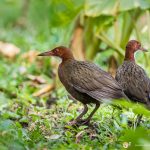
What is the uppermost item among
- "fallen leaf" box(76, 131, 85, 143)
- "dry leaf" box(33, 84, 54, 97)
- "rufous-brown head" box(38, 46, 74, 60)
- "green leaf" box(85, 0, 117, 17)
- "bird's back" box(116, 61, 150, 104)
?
"green leaf" box(85, 0, 117, 17)

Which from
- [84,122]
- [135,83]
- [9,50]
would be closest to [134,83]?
[135,83]

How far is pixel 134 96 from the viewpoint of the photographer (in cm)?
616

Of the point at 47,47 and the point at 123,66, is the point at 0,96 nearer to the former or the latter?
the point at 123,66

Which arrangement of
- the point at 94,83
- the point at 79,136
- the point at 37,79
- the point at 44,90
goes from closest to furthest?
the point at 79,136
the point at 94,83
the point at 44,90
the point at 37,79

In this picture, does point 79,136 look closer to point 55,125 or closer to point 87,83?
point 87,83

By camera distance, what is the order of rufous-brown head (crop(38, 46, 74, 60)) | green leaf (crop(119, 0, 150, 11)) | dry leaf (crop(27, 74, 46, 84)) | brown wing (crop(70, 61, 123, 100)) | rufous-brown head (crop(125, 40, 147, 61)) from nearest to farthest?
brown wing (crop(70, 61, 123, 100))
rufous-brown head (crop(38, 46, 74, 60))
rufous-brown head (crop(125, 40, 147, 61))
green leaf (crop(119, 0, 150, 11))
dry leaf (crop(27, 74, 46, 84))

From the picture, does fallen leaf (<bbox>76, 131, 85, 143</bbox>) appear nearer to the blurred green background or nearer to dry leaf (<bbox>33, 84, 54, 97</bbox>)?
the blurred green background

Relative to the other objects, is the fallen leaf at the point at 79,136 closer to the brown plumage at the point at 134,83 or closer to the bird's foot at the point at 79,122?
the bird's foot at the point at 79,122

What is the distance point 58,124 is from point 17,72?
3881 millimetres

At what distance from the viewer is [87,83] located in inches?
241

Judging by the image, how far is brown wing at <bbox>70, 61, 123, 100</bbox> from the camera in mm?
5996

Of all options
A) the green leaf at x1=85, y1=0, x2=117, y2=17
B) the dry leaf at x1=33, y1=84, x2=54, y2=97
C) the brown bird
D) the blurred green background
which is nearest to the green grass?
the blurred green background

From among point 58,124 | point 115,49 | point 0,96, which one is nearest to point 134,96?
point 58,124

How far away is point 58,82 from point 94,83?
3506 mm
